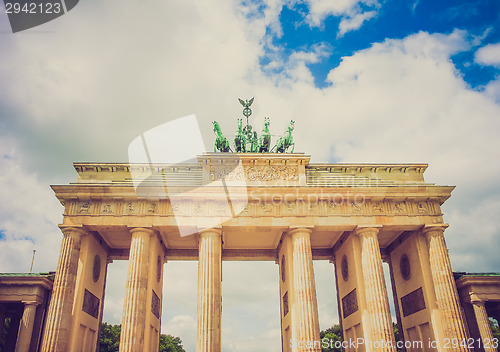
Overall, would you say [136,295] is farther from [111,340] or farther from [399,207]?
[111,340]

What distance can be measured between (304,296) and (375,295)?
4342 millimetres

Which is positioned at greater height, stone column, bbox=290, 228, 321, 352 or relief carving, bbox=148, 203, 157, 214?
relief carving, bbox=148, 203, 157, 214

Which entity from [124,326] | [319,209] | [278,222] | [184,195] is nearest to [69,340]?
[124,326]

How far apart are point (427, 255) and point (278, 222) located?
401 inches

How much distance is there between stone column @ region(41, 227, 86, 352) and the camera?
21.2m

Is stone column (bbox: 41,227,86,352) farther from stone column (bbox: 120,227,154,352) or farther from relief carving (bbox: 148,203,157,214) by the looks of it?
relief carving (bbox: 148,203,157,214)

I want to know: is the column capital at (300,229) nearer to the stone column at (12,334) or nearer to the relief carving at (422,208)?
the relief carving at (422,208)

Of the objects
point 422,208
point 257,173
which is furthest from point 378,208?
point 257,173

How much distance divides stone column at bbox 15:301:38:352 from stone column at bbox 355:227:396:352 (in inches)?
805

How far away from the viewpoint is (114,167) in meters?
26.8

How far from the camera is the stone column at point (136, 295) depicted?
21.4 meters

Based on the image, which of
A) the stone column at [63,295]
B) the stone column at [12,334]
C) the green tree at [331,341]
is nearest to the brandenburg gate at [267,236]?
the stone column at [63,295]

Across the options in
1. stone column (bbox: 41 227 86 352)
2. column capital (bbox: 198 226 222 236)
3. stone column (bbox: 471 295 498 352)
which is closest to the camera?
stone column (bbox: 41 227 86 352)

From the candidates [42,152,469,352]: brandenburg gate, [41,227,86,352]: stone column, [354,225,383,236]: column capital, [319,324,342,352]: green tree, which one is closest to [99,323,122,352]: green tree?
[42,152,469,352]: brandenburg gate
